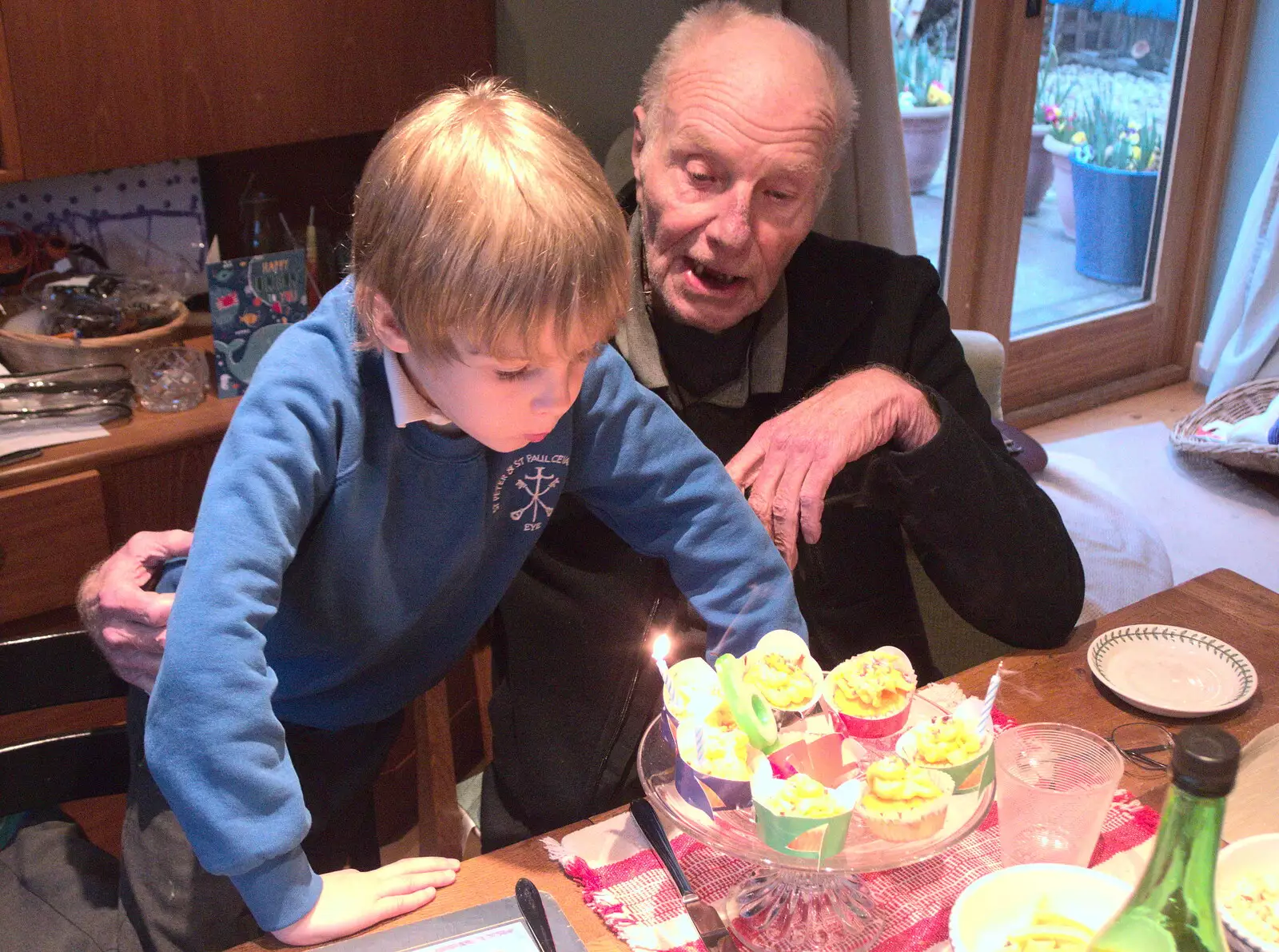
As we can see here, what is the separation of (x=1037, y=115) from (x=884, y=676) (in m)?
3.19

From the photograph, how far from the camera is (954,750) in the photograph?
38.0 inches

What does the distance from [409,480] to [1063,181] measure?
3.49 m

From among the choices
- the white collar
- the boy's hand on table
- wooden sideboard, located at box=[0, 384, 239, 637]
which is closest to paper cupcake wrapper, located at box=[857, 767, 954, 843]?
the boy's hand on table

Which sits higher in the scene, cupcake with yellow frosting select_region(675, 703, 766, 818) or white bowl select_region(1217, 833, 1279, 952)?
cupcake with yellow frosting select_region(675, 703, 766, 818)

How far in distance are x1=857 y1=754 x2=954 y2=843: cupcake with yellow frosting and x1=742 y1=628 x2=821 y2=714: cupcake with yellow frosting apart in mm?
92

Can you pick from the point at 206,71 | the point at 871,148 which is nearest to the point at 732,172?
the point at 206,71

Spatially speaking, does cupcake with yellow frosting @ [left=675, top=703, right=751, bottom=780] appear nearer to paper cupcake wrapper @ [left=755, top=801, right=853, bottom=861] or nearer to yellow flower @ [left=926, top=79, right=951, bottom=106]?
paper cupcake wrapper @ [left=755, top=801, right=853, bottom=861]

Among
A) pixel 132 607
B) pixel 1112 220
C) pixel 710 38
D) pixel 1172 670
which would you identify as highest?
pixel 710 38

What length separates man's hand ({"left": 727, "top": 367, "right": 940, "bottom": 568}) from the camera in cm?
136

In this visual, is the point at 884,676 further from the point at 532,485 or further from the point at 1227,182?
the point at 1227,182

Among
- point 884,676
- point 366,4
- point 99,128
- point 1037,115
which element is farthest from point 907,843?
point 1037,115

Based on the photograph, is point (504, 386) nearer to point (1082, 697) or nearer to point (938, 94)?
point (1082, 697)

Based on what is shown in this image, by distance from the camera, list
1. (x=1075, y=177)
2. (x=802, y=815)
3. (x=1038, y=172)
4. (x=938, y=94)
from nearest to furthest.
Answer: (x=802, y=815), (x=938, y=94), (x=1038, y=172), (x=1075, y=177)

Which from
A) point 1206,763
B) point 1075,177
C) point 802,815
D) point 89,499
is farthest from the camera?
point 1075,177
